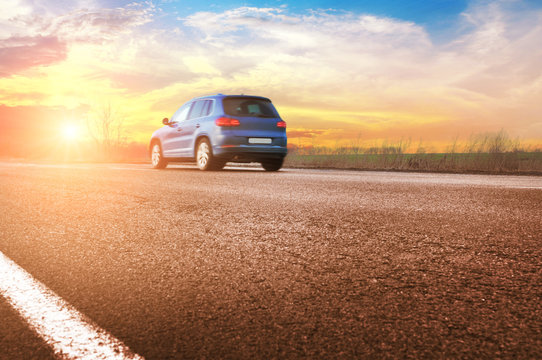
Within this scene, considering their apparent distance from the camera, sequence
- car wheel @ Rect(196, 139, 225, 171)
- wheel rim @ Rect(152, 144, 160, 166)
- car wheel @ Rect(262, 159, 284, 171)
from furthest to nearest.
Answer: wheel rim @ Rect(152, 144, 160, 166)
car wheel @ Rect(262, 159, 284, 171)
car wheel @ Rect(196, 139, 225, 171)

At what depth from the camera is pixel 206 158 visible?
12508 millimetres

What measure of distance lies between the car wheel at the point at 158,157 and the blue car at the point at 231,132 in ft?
4.63

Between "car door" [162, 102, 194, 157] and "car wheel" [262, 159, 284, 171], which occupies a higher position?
"car door" [162, 102, 194, 157]

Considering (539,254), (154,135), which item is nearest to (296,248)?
(539,254)

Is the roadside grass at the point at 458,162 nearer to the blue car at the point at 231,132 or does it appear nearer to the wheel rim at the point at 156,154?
the blue car at the point at 231,132

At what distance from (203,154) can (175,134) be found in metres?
1.59

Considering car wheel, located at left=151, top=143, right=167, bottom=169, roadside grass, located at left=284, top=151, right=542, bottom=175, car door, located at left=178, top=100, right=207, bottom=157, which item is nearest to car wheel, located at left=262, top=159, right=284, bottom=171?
car door, located at left=178, top=100, right=207, bottom=157

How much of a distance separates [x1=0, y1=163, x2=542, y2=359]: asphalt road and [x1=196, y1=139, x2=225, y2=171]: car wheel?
647 cm

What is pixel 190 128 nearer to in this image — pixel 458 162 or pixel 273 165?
pixel 273 165

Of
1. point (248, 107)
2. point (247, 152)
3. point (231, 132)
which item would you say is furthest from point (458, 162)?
point (231, 132)

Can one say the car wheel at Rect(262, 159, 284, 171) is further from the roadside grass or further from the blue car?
the roadside grass

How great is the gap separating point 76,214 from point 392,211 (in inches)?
133

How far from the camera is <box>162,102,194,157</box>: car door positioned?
→ 13.6 metres

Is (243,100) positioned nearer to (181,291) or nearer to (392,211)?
(392,211)
